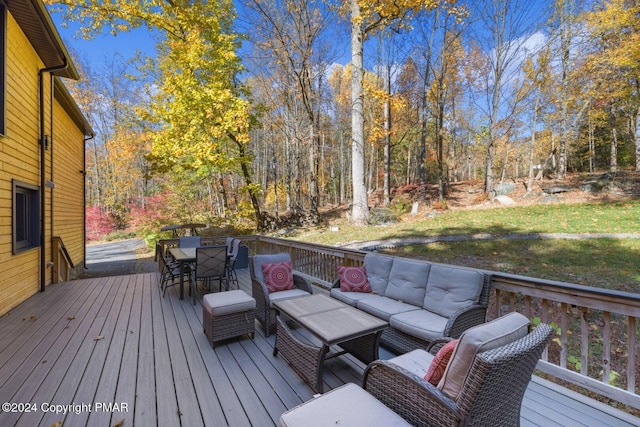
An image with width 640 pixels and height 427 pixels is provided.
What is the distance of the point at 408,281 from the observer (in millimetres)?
3287

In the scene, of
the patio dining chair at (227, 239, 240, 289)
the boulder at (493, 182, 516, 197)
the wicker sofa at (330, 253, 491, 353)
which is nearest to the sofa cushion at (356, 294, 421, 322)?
the wicker sofa at (330, 253, 491, 353)

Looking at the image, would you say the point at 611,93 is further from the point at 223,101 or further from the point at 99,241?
the point at 99,241

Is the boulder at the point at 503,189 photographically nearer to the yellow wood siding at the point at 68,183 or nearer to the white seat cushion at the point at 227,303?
the white seat cushion at the point at 227,303

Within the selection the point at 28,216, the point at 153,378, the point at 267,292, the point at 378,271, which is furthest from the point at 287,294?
the point at 28,216

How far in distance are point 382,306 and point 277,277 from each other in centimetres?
143

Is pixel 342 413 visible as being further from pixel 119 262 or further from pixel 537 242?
pixel 119 262

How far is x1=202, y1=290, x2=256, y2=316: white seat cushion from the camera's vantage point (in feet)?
9.99

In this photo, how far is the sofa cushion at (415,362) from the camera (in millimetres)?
1864

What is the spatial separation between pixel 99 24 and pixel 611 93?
69.2 ft

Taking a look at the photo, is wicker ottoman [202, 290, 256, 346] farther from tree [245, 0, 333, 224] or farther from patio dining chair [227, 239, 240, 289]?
tree [245, 0, 333, 224]

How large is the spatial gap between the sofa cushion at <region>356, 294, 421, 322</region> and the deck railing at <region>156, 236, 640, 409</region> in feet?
2.63

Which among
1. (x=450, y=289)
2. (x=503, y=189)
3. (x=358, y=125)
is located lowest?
(x=450, y=289)

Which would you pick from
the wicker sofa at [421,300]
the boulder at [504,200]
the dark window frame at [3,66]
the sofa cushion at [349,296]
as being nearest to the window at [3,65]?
the dark window frame at [3,66]

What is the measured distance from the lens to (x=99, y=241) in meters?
17.0
